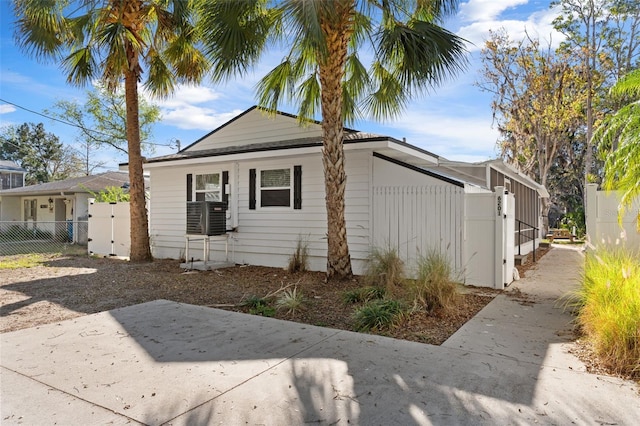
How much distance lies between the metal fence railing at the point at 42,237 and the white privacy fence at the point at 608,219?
58.4ft

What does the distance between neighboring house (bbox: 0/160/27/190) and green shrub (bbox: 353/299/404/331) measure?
3356 centimetres

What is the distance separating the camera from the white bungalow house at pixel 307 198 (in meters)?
7.96

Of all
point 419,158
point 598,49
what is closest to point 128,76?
point 419,158

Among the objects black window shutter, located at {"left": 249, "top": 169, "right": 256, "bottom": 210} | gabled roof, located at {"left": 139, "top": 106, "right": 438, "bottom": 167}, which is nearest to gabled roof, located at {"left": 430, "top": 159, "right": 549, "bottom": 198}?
gabled roof, located at {"left": 139, "top": 106, "right": 438, "bottom": 167}

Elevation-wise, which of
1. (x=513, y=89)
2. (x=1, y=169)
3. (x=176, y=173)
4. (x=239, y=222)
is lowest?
(x=239, y=222)

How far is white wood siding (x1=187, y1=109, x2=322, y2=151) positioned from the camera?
1081 cm

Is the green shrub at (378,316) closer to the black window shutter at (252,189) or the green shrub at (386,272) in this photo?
the green shrub at (386,272)

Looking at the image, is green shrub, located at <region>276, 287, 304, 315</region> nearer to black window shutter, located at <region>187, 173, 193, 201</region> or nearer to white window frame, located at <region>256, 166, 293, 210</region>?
white window frame, located at <region>256, 166, 293, 210</region>

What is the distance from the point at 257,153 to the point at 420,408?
800 centimetres

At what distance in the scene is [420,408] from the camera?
3.00 m

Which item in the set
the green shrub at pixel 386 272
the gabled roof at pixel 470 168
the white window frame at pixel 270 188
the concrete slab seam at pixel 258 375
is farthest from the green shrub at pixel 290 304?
the gabled roof at pixel 470 168

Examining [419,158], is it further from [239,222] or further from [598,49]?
[598,49]

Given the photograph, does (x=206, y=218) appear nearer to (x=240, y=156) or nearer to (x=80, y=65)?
(x=240, y=156)

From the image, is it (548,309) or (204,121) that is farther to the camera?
(204,121)
